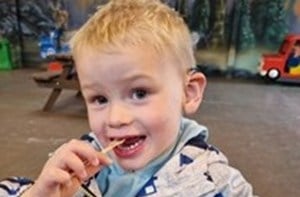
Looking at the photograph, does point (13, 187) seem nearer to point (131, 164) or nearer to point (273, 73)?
point (131, 164)

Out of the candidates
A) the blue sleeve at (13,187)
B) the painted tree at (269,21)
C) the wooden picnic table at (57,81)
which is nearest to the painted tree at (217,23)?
the painted tree at (269,21)

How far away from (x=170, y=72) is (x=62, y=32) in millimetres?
4062

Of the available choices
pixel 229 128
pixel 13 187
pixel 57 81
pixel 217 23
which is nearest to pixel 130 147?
pixel 13 187

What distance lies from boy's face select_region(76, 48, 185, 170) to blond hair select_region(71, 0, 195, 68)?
0.05 ft

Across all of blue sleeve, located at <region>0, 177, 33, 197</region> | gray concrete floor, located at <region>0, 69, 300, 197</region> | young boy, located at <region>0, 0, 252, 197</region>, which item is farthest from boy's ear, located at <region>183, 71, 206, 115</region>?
gray concrete floor, located at <region>0, 69, 300, 197</region>

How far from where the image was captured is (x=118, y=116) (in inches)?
25.7

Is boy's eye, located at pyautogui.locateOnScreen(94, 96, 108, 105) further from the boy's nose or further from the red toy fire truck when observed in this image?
the red toy fire truck

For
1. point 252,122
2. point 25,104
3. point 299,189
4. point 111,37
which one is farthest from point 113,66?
point 25,104

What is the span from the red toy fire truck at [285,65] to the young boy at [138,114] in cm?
339

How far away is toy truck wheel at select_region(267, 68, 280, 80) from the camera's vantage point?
3979 millimetres

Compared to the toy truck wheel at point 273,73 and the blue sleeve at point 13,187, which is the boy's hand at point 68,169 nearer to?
the blue sleeve at point 13,187

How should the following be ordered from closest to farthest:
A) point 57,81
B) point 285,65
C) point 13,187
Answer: point 13,187
point 57,81
point 285,65

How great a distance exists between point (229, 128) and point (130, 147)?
2098 mm

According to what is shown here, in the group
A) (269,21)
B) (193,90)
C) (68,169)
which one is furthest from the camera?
(269,21)
